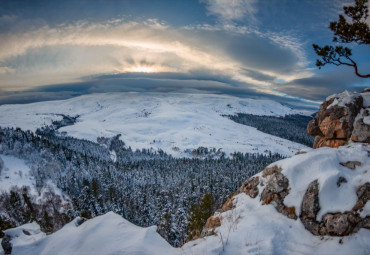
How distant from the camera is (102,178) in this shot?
312 feet

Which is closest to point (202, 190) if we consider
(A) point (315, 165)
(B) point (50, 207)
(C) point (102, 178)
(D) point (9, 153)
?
(C) point (102, 178)

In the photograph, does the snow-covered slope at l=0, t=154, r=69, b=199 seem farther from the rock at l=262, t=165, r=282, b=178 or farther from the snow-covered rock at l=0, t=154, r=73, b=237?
the rock at l=262, t=165, r=282, b=178

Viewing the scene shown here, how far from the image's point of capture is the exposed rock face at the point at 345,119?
1331 cm

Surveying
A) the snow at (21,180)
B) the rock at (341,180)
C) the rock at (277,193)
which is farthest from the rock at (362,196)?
the snow at (21,180)

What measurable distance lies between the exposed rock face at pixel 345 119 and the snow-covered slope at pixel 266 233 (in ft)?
13.3

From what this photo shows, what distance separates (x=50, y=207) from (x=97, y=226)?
99.9 m

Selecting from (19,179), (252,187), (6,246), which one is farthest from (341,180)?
(19,179)

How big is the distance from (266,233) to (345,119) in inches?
476

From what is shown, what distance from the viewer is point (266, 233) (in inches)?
313

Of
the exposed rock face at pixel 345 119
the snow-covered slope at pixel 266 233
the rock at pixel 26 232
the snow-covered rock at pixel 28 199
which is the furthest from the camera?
the snow-covered rock at pixel 28 199

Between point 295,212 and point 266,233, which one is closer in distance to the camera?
point 266,233

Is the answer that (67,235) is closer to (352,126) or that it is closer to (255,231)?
(255,231)

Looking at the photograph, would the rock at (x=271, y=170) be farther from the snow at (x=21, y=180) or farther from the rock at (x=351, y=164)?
the snow at (x=21, y=180)

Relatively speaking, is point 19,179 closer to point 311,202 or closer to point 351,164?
point 311,202
